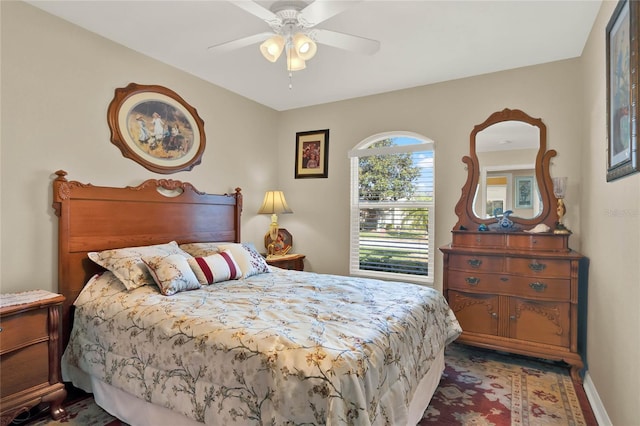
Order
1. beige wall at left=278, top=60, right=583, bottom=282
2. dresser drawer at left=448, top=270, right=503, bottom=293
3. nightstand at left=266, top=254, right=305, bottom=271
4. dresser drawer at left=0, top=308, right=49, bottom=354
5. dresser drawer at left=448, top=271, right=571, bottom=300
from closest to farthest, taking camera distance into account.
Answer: dresser drawer at left=0, top=308, right=49, bottom=354
dresser drawer at left=448, top=271, right=571, bottom=300
dresser drawer at left=448, top=270, right=503, bottom=293
beige wall at left=278, top=60, right=583, bottom=282
nightstand at left=266, top=254, right=305, bottom=271

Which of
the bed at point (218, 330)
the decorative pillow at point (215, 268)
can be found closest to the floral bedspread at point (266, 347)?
the bed at point (218, 330)

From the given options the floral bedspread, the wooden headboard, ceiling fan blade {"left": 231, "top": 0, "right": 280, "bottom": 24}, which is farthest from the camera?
the wooden headboard

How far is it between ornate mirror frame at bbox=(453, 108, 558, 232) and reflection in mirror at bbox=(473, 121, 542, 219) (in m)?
0.03

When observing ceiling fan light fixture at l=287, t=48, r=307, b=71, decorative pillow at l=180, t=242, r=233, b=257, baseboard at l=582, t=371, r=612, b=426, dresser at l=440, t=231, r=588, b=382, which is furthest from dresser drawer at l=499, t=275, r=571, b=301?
decorative pillow at l=180, t=242, r=233, b=257

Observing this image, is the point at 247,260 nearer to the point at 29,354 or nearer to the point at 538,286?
the point at 29,354

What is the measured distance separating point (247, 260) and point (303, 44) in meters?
1.79

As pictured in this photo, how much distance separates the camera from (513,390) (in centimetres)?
239

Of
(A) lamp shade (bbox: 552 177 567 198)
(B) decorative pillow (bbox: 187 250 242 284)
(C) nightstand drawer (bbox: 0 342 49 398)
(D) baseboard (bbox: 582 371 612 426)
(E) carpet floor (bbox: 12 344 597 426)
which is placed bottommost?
(E) carpet floor (bbox: 12 344 597 426)

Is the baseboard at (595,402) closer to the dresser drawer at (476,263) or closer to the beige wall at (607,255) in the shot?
the beige wall at (607,255)

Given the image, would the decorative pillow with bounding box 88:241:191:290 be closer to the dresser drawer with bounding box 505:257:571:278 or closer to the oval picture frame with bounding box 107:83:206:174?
the oval picture frame with bounding box 107:83:206:174

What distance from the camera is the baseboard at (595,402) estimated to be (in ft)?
6.31

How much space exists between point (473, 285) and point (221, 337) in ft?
7.40

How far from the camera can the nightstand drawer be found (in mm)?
1826

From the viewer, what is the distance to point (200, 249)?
9.72 feet
